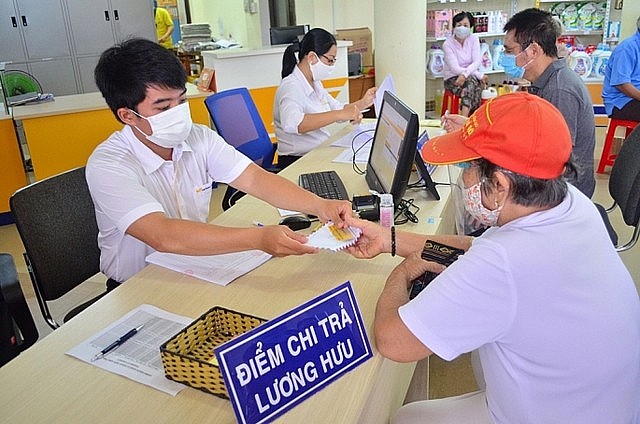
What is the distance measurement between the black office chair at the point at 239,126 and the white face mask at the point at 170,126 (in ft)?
3.45

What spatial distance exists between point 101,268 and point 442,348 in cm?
128

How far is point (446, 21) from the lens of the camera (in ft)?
20.3

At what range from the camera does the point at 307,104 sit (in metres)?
3.10

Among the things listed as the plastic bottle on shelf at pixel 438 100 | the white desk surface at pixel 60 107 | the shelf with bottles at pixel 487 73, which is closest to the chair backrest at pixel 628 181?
the white desk surface at pixel 60 107

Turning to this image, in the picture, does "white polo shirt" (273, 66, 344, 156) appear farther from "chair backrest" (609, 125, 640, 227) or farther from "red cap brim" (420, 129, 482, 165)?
"red cap brim" (420, 129, 482, 165)

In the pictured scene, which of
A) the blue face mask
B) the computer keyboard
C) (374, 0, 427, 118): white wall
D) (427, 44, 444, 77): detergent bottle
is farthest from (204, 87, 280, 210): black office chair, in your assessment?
(427, 44, 444, 77): detergent bottle

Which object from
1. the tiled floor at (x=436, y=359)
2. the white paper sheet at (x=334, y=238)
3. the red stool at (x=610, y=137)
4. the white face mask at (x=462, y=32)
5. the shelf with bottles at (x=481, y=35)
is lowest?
the tiled floor at (x=436, y=359)

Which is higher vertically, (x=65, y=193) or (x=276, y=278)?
(x=65, y=193)

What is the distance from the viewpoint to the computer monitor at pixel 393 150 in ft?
5.45

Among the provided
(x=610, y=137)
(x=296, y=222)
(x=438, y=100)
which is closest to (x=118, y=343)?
(x=296, y=222)

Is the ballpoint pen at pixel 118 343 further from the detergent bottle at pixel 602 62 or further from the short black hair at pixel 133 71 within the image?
the detergent bottle at pixel 602 62

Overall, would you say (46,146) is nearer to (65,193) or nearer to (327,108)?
(327,108)

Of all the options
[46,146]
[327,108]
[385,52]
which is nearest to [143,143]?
[327,108]

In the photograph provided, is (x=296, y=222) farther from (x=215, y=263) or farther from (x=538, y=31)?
(x=538, y=31)
